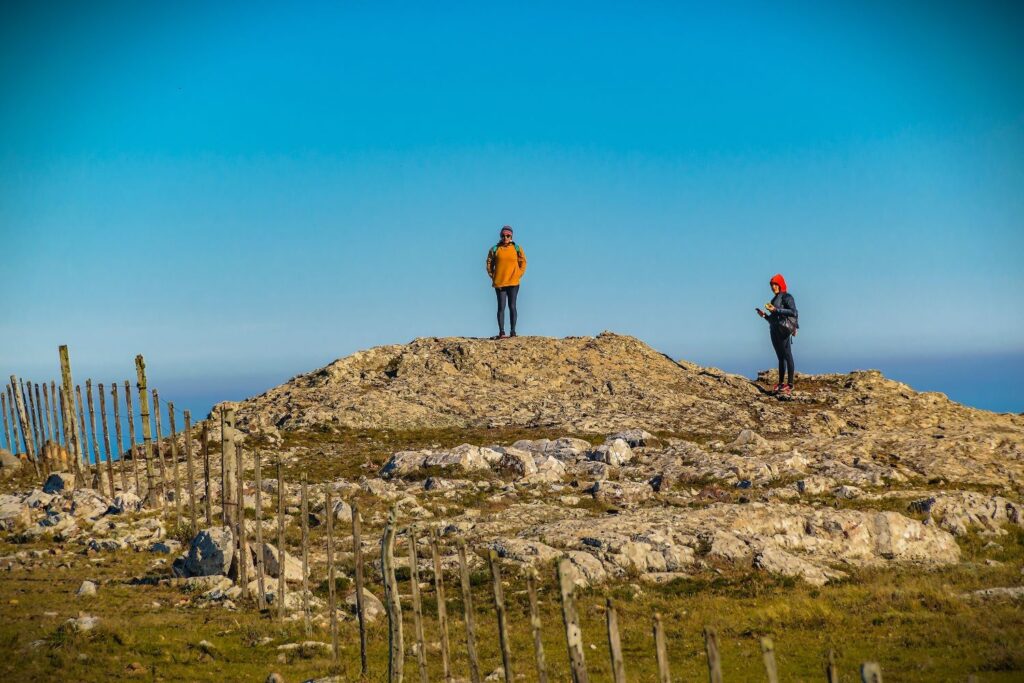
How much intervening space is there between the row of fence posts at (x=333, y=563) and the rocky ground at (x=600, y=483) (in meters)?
0.52

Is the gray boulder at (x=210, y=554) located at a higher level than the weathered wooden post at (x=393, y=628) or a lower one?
higher

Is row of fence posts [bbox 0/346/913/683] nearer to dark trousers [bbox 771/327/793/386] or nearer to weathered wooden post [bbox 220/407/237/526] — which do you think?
weathered wooden post [bbox 220/407/237/526]

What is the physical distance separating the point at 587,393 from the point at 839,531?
17627 mm

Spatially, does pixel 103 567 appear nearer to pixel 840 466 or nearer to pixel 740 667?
pixel 740 667

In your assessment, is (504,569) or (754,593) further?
(504,569)

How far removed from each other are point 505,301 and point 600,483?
14951mm

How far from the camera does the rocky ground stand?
17969 mm

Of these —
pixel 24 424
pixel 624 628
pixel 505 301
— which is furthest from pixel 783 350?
pixel 24 424

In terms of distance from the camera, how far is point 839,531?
66.0 ft

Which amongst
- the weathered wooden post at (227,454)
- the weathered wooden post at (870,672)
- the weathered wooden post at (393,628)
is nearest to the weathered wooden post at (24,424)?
the weathered wooden post at (227,454)

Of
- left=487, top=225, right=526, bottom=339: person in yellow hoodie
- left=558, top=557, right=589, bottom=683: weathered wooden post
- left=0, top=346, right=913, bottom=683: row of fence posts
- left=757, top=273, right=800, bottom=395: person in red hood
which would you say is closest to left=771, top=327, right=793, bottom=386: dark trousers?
left=757, top=273, right=800, bottom=395: person in red hood

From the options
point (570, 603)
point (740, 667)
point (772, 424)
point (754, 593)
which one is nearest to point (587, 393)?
point (772, 424)

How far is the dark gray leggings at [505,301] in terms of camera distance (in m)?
37.2

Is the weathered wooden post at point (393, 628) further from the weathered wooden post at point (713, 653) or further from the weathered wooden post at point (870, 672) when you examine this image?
the weathered wooden post at point (870, 672)
